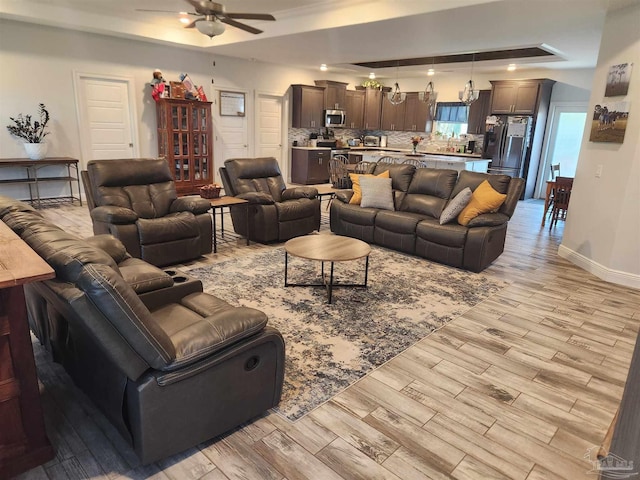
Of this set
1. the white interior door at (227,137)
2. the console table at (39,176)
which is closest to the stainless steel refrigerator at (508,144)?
the white interior door at (227,137)

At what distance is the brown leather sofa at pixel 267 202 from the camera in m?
4.90

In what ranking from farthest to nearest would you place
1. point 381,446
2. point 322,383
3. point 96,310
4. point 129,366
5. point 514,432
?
point 322,383 → point 514,432 → point 381,446 → point 129,366 → point 96,310

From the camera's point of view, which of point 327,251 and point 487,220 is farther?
point 487,220

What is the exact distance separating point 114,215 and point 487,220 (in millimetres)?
3672

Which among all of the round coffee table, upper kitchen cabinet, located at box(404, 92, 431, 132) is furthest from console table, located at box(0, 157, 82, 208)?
upper kitchen cabinet, located at box(404, 92, 431, 132)

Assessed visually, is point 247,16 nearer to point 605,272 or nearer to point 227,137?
point 605,272

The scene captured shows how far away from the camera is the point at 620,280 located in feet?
13.8

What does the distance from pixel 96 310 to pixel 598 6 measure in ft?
17.2

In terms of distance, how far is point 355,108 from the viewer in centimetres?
1100

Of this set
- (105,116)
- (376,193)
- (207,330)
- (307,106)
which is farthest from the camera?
(307,106)

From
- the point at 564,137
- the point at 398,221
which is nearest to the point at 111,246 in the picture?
the point at 398,221

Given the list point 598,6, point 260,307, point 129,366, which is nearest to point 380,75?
point 598,6

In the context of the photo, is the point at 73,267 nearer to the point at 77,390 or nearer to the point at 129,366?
the point at 129,366

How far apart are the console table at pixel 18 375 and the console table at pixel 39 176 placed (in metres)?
5.42
